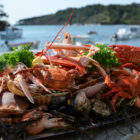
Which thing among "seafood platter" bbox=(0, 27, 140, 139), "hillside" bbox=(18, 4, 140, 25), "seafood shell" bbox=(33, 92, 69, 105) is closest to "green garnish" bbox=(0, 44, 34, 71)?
"seafood platter" bbox=(0, 27, 140, 139)

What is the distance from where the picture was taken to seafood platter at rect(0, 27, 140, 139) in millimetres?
1332

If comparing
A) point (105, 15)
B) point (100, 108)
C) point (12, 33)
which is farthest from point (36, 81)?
point (105, 15)

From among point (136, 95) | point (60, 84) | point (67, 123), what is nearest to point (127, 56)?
point (136, 95)

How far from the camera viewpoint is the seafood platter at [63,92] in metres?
1.33

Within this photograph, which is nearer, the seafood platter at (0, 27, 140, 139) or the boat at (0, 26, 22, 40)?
the seafood platter at (0, 27, 140, 139)

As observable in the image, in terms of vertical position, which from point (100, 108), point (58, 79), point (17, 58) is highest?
point (17, 58)

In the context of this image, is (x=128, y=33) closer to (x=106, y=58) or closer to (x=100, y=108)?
(x=106, y=58)

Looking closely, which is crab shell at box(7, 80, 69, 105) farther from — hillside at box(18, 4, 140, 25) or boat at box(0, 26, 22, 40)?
hillside at box(18, 4, 140, 25)

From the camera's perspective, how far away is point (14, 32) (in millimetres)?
24703

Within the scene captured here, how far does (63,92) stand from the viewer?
151 centimetres

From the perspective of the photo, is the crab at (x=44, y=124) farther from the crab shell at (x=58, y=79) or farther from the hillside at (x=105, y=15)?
the hillside at (x=105, y=15)

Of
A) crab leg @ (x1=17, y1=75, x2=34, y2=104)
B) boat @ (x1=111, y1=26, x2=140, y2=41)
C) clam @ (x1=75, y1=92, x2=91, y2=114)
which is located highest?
crab leg @ (x1=17, y1=75, x2=34, y2=104)

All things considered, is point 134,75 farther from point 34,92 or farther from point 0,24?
point 0,24

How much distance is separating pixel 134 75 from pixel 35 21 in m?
66.0
